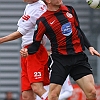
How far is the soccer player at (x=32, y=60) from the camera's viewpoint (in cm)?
930

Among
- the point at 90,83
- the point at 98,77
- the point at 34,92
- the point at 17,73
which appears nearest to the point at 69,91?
the point at 34,92

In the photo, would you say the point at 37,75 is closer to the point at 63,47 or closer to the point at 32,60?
A: the point at 32,60

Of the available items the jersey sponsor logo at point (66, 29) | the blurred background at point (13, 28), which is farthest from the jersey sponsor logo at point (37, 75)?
the blurred background at point (13, 28)

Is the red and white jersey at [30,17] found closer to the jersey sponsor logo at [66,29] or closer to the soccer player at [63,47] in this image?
the soccer player at [63,47]

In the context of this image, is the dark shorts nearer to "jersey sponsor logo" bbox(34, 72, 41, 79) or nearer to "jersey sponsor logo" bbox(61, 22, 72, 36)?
"jersey sponsor logo" bbox(61, 22, 72, 36)

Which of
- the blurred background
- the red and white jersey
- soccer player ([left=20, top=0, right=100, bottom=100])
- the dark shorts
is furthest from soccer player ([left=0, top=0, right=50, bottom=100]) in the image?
the blurred background

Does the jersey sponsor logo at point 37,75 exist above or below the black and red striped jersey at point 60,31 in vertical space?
below

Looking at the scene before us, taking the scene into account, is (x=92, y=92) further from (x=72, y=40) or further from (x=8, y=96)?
(x=8, y=96)

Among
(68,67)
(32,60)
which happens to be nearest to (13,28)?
(32,60)

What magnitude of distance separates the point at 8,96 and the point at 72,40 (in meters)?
8.94

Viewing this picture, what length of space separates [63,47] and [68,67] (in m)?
0.28

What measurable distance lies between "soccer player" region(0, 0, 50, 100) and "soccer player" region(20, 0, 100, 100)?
408 mm

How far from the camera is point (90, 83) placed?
28.8ft

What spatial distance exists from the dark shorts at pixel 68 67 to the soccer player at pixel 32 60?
63 centimetres
